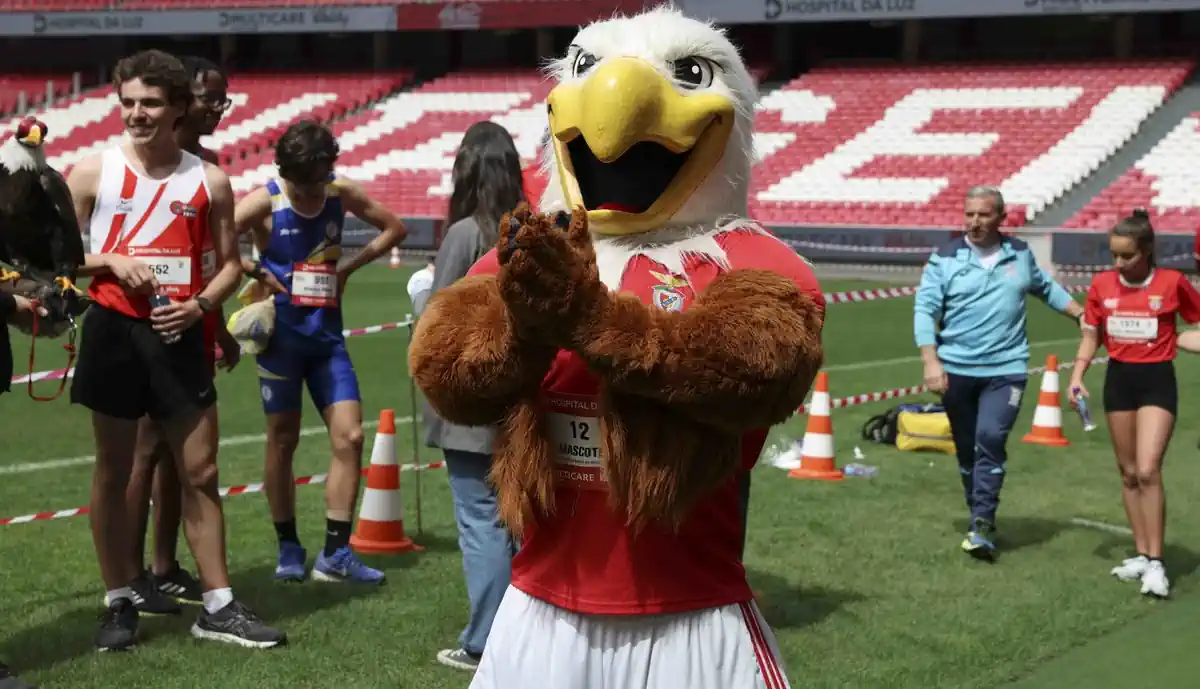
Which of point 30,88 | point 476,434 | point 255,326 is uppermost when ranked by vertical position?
point 30,88

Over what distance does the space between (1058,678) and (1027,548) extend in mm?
2179

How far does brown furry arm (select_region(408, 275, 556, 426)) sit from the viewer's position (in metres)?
2.62

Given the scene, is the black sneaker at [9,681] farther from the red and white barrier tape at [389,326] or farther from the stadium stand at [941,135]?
the stadium stand at [941,135]

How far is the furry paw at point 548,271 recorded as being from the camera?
232 cm

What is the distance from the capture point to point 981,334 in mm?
7293

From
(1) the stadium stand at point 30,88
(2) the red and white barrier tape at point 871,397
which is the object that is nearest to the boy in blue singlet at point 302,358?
(2) the red and white barrier tape at point 871,397

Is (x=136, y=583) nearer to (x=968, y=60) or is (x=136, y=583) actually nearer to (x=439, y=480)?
(x=439, y=480)

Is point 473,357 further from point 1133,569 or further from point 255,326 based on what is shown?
point 1133,569

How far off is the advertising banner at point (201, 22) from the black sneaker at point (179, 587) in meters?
34.7

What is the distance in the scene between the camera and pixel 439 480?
872 cm

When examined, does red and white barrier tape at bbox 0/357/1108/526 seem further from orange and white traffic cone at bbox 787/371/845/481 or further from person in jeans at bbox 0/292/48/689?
person in jeans at bbox 0/292/48/689

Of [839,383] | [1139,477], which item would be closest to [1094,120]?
[839,383]

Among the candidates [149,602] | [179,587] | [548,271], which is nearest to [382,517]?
[179,587]

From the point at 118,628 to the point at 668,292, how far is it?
342 cm
